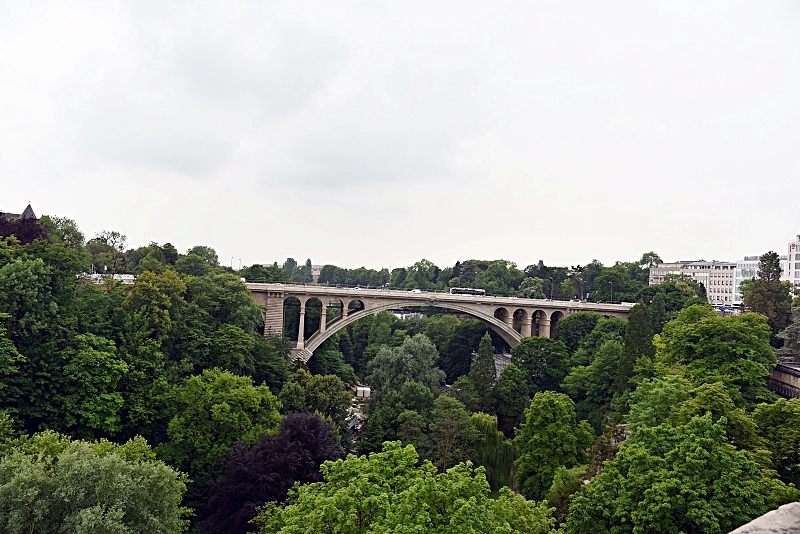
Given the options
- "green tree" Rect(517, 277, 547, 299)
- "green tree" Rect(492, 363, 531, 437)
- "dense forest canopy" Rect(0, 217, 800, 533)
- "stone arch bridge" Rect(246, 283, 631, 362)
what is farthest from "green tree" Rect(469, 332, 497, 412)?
"green tree" Rect(517, 277, 547, 299)

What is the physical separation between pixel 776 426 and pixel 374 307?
→ 31083mm

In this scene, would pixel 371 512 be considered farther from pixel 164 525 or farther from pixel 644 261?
pixel 644 261

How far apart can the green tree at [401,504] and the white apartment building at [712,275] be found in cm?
8614

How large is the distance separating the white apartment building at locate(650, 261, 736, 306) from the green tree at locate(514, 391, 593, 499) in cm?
7256

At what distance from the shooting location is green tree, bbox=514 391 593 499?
2423cm

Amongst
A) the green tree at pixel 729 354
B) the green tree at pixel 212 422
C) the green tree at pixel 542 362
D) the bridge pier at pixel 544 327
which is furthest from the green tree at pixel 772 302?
the green tree at pixel 212 422

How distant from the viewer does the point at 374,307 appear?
45281 mm

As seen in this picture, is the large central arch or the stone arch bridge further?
the large central arch

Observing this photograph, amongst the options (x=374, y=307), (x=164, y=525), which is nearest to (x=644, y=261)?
(x=374, y=307)

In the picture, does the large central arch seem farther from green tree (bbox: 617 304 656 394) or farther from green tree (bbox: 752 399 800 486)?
green tree (bbox: 752 399 800 486)

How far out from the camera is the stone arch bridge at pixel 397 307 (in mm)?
41656

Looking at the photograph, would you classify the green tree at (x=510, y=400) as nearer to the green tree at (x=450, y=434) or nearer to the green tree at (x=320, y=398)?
the green tree at (x=450, y=434)

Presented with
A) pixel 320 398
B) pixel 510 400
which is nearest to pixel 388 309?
pixel 510 400

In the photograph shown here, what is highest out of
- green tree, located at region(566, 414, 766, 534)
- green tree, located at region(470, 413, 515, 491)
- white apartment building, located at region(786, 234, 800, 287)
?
white apartment building, located at region(786, 234, 800, 287)
